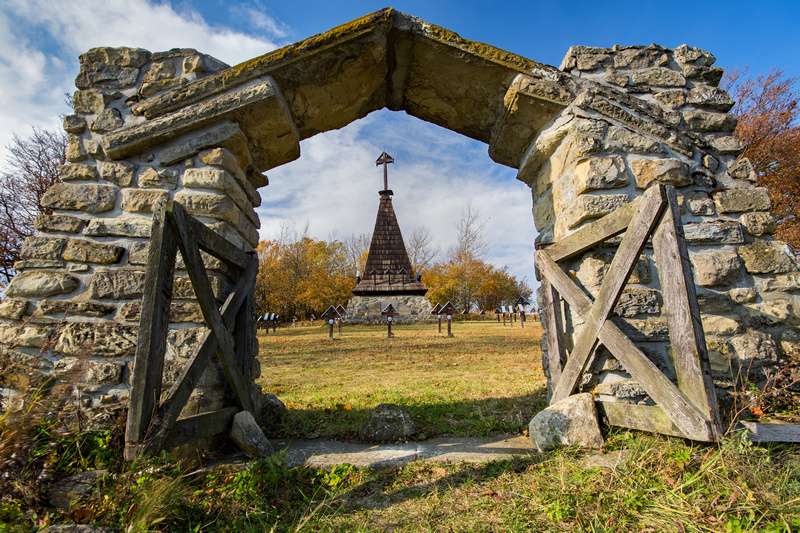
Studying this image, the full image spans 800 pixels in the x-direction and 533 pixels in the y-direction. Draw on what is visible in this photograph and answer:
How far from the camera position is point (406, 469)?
251 cm

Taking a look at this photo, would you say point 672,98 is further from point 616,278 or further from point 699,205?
point 616,278

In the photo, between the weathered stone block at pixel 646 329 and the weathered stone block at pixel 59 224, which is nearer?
the weathered stone block at pixel 646 329

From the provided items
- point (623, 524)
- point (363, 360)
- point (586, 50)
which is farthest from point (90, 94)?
point (363, 360)

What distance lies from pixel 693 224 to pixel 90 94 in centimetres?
498

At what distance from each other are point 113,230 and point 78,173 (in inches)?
24.0

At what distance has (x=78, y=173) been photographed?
307 cm

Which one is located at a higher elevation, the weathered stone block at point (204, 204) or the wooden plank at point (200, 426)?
the weathered stone block at point (204, 204)

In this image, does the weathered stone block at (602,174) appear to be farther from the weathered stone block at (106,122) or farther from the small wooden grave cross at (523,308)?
the small wooden grave cross at (523,308)

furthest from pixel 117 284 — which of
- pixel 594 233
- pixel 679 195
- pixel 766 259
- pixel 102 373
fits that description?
pixel 766 259

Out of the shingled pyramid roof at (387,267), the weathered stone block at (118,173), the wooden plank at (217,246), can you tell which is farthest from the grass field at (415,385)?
the shingled pyramid roof at (387,267)

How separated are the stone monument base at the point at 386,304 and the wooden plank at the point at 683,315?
19.4 m

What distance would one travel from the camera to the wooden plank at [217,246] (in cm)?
253

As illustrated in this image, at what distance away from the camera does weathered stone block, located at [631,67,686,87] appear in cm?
339

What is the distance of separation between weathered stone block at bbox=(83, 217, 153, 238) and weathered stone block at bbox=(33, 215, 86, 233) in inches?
3.3
